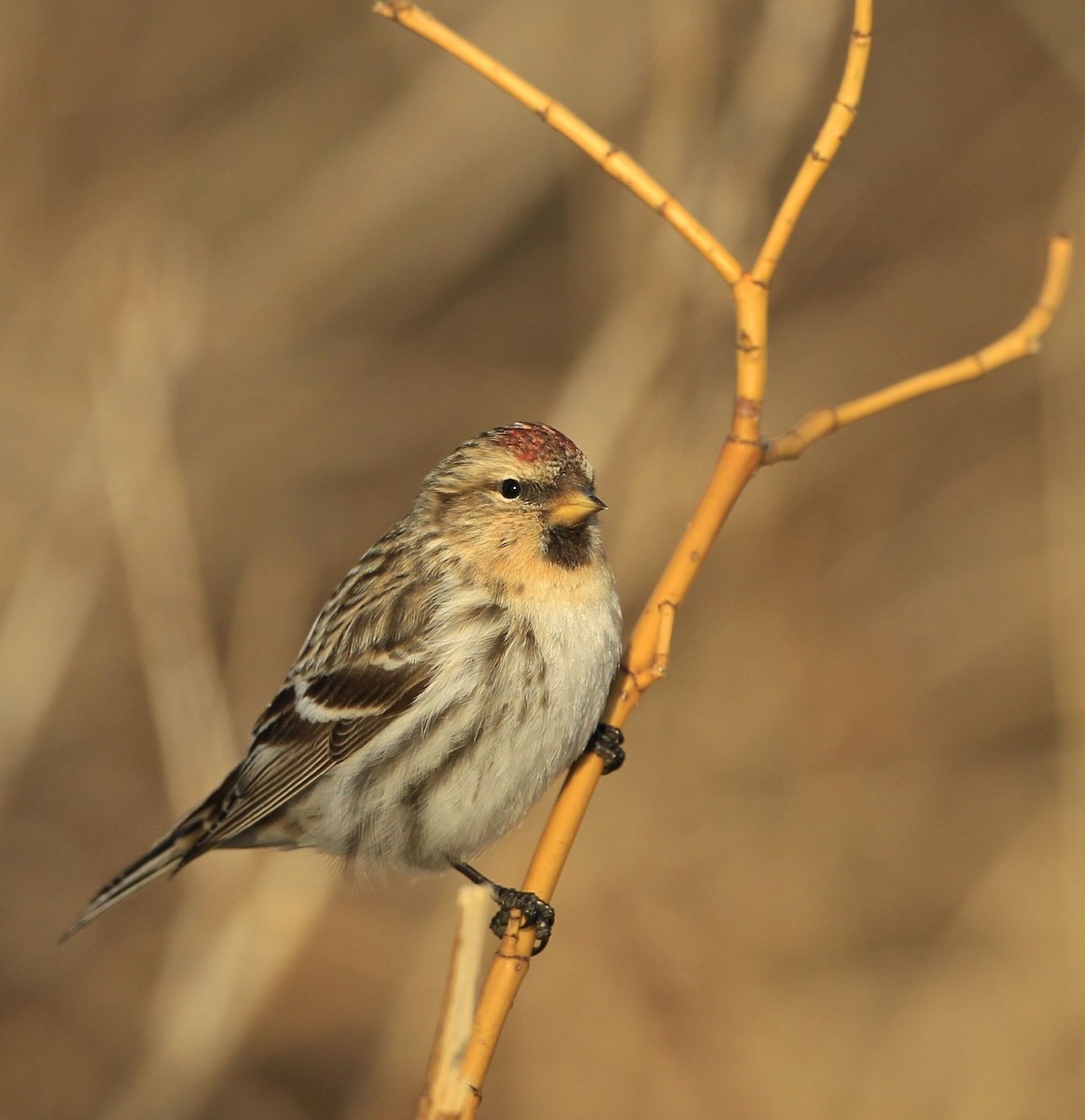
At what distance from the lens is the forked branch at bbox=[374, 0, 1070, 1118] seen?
7.34ft

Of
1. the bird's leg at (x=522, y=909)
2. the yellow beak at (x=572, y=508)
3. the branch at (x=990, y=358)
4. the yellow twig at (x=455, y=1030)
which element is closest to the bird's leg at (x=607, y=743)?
the bird's leg at (x=522, y=909)

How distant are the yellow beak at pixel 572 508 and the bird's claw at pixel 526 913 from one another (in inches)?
35.1

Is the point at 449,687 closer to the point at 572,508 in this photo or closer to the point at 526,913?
the point at 572,508

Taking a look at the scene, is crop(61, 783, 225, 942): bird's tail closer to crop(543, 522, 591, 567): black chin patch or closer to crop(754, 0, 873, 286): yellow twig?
crop(543, 522, 591, 567): black chin patch

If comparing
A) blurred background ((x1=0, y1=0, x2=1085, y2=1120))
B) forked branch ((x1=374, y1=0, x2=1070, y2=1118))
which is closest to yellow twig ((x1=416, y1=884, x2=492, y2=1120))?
forked branch ((x1=374, y1=0, x2=1070, y2=1118))

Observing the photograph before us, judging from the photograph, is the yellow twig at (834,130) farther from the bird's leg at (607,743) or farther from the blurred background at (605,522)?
the blurred background at (605,522)

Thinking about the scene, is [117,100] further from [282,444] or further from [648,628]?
[648,628]

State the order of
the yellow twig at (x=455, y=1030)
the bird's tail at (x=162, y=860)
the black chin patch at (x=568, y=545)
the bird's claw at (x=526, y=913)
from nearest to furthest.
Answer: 1. the yellow twig at (x=455, y=1030)
2. the bird's claw at (x=526, y=913)
3. the black chin patch at (x=568, y=545)
4. the bird's tail at (x=162, y=860)

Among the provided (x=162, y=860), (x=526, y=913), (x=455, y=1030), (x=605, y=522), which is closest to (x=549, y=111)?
(x=455, y=1030)

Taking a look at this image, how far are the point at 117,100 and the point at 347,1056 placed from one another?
169 inches

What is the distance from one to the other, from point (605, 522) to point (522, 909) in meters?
2.96

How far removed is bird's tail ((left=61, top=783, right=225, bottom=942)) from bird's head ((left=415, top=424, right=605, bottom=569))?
3.42 ft

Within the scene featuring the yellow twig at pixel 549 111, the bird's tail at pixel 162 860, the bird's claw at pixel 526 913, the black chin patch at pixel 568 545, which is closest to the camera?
the yellow twig at pixel 549 111

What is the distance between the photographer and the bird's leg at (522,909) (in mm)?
2752
